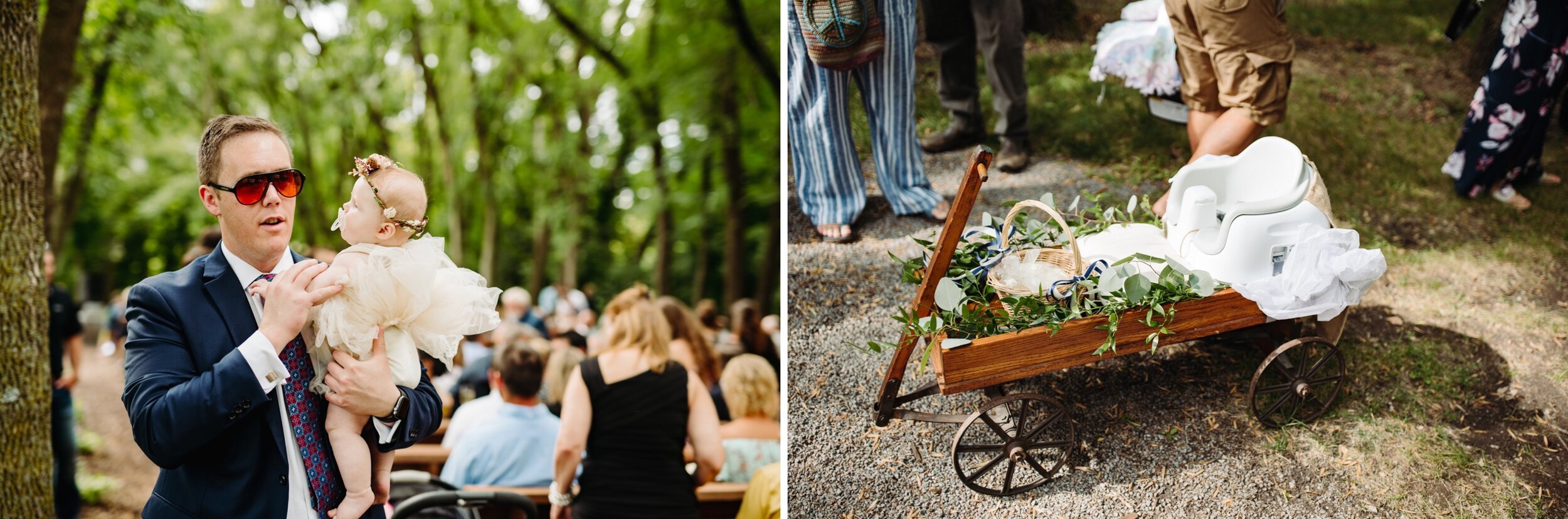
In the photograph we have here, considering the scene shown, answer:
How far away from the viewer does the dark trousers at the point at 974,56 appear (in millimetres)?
4211

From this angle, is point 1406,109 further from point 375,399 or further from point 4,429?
point 4,429

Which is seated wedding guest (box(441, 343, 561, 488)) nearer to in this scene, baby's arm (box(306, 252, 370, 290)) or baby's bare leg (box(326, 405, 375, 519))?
baby's bare leg (box(326, 405, 375, 519))

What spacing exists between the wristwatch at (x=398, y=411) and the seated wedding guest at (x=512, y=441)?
1.99 metres

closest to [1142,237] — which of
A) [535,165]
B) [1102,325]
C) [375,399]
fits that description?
[1102,325]

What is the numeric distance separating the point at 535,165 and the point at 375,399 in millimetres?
13476

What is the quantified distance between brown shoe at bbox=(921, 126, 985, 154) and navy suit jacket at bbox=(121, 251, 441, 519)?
9.98 feet

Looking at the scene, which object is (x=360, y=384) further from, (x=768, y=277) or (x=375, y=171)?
(x=768, y=277)

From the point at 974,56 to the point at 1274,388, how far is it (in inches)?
78.7

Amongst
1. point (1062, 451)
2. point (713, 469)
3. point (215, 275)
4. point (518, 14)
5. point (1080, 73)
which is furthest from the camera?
point (518, 14)

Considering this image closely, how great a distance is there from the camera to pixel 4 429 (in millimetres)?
3025

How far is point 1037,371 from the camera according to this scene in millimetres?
3066

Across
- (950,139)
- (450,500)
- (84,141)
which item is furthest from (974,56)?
(84,141)

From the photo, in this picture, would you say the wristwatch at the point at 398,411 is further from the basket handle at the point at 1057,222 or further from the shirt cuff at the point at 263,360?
the basket handle at the point at 1057,222

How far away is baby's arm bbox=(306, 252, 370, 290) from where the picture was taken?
203 cm
